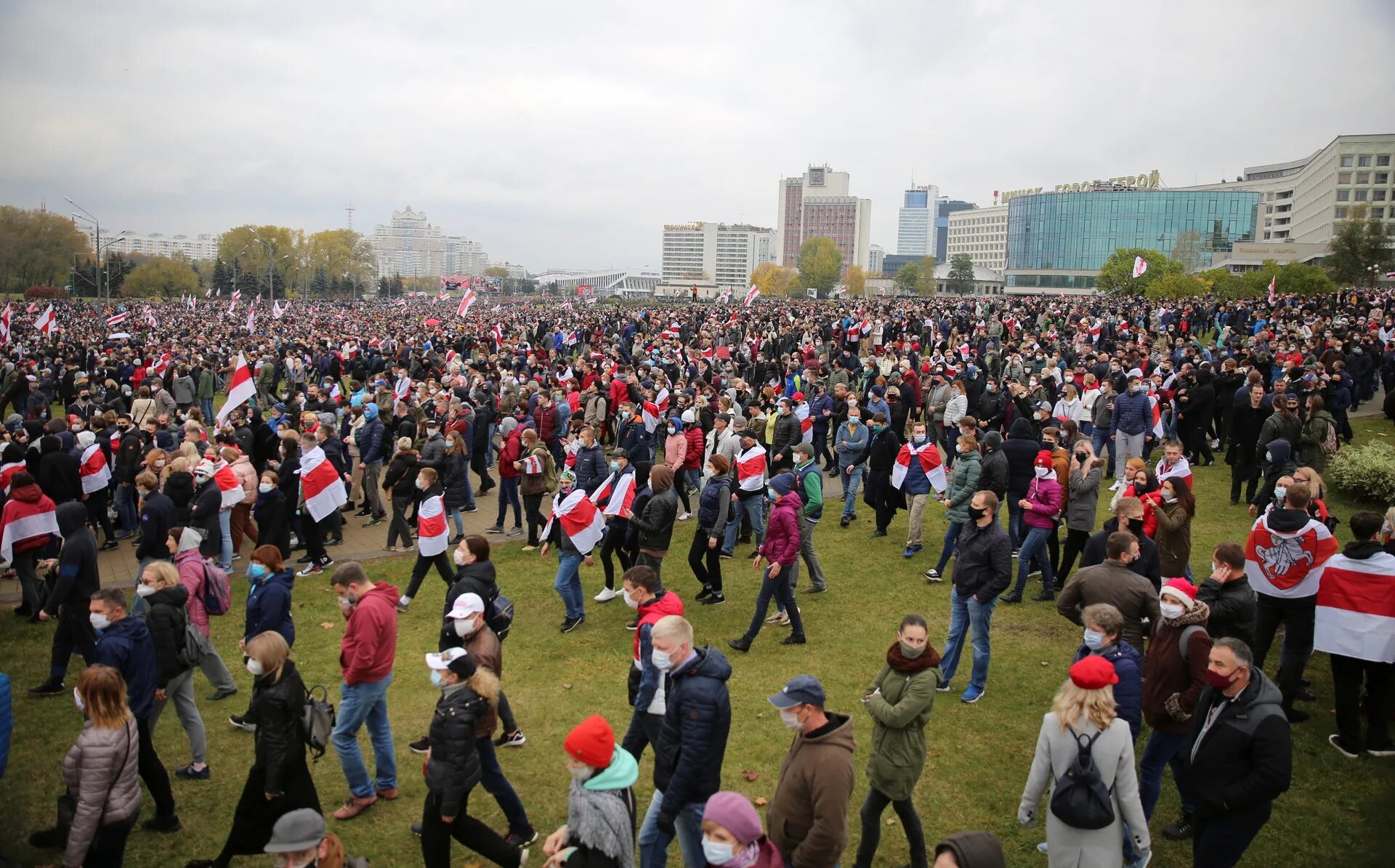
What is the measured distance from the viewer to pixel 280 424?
44.8ft

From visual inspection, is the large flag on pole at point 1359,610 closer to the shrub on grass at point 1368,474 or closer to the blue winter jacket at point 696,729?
the blue winter jacket at point 696,729

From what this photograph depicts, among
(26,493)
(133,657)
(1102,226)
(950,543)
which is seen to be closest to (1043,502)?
(950,543)

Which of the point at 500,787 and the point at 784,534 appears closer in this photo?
the point at 500,787

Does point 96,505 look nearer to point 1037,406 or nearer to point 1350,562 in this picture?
point 1037,406

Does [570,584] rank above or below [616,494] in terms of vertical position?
below

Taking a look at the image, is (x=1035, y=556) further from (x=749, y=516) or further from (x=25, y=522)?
(x=25, y=522)

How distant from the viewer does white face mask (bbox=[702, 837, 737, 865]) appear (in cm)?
348

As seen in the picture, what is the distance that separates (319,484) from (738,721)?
695 cm

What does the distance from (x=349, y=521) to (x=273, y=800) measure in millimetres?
9358

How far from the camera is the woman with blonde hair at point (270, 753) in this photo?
5035 millimetres

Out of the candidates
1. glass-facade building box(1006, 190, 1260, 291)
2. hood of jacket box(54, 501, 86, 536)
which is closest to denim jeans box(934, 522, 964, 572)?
hood of jacket box(54, 501, 86, 536)

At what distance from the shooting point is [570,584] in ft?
30.5

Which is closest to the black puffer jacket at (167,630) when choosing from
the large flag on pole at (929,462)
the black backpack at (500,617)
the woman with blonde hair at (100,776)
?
the woman with blonde hair at (100,776)

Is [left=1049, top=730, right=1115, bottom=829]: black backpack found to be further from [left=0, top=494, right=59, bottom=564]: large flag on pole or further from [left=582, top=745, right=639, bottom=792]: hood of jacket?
[left=0, top=494, right=59, bottom=564]: large flag on pole
